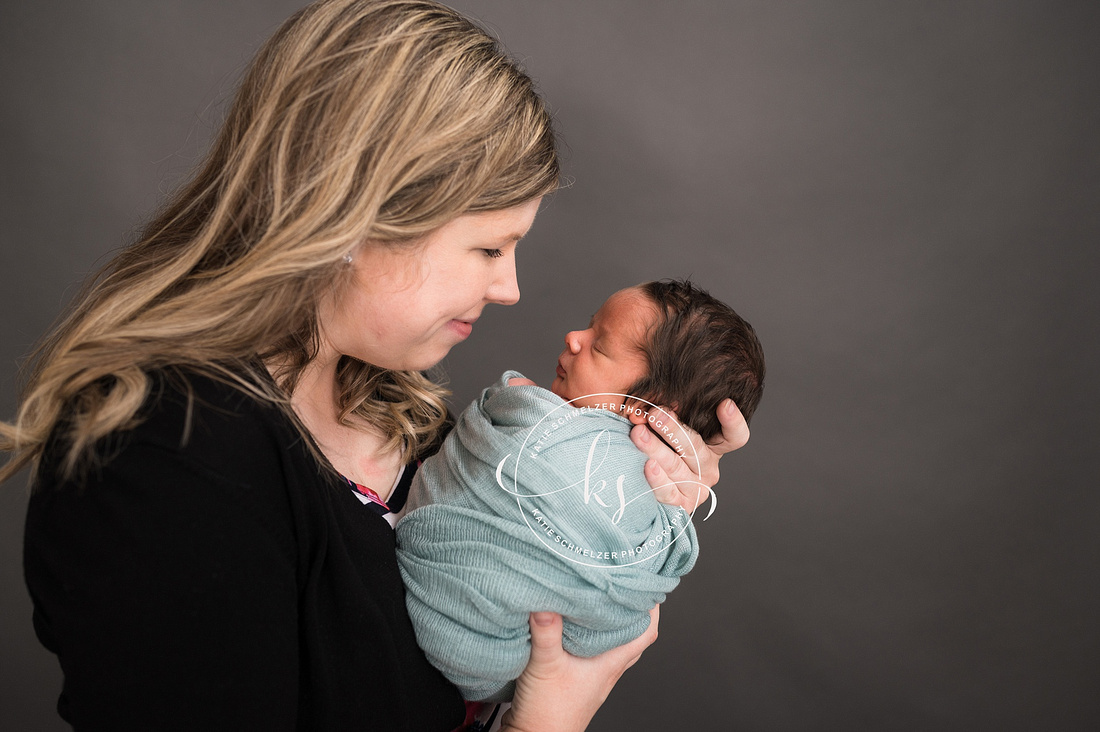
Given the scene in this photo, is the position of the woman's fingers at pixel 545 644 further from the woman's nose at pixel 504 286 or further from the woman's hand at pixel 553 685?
the woman's nose at pixel 504 286

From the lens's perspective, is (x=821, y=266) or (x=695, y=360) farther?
(x=821, y=266)

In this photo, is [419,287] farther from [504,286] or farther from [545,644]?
[545,644]

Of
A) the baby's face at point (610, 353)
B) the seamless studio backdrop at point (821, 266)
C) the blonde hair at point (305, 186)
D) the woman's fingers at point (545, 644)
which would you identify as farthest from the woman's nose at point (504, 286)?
the seamless studio backdrop at point (821, 266)

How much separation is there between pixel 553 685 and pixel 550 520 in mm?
303

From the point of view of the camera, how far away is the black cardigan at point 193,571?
942 mm

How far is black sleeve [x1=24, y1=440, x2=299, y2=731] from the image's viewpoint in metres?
0.94

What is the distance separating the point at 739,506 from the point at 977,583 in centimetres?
80

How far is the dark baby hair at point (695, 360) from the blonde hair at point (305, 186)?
56cm

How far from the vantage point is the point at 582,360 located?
1791 mm

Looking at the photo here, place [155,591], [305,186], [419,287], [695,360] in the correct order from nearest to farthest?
[155,591] < [305,186] < [419,287] < [695,360]

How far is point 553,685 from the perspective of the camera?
1.41m

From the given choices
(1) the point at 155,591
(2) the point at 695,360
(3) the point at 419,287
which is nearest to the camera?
(1) the point at 155,591

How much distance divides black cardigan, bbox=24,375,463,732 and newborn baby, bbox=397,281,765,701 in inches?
9.6

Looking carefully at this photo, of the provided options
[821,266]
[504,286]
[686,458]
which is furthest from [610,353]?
[821,266]
